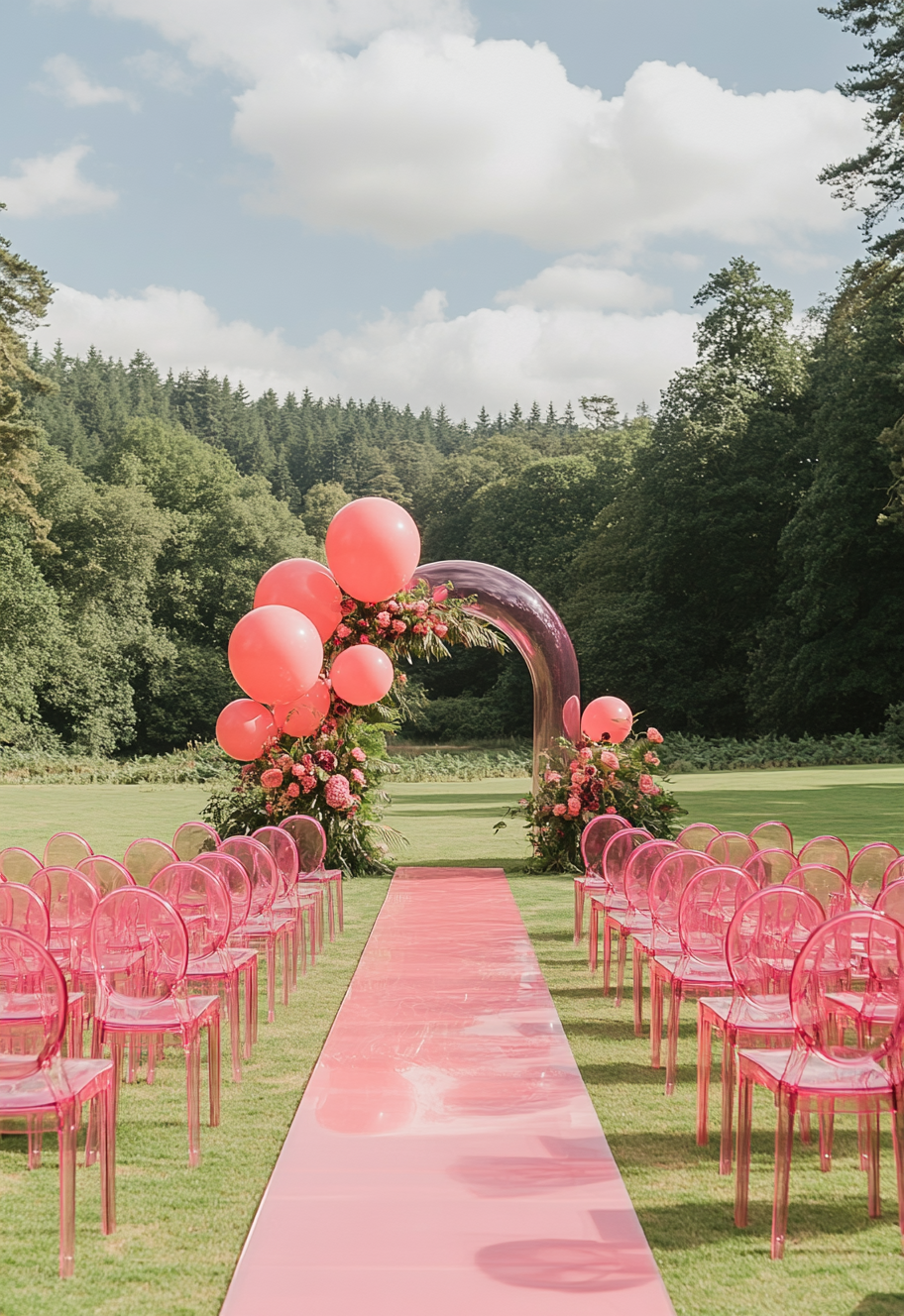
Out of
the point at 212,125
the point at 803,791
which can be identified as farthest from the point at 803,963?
the point at 803,791

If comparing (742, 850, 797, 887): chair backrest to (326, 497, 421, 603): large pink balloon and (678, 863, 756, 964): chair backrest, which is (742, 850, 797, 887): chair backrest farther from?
(326, 497, 421, 603): large pink balloon

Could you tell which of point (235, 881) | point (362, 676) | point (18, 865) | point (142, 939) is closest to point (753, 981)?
point (142, 939)

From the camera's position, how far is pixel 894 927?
12.8 ft

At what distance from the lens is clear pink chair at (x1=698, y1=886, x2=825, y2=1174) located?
4.48 metres

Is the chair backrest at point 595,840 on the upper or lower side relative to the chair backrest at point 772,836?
lower

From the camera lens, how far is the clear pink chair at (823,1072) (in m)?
3.77

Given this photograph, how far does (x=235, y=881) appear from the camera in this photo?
21.3ft

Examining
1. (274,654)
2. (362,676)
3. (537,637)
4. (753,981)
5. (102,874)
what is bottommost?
(753,981)

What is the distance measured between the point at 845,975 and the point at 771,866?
197 centimetres

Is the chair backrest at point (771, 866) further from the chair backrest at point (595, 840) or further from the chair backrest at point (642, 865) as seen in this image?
the chair backrest at point (595, 840)

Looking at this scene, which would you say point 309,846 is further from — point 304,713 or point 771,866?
point 771,866

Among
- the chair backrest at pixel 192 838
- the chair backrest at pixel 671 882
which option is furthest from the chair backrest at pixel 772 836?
the chair backrest at pixel 192 838

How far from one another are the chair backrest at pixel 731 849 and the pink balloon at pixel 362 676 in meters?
4.85

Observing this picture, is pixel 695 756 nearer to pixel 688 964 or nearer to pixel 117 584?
pixel 117 584
